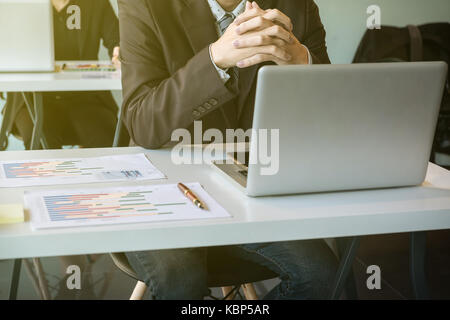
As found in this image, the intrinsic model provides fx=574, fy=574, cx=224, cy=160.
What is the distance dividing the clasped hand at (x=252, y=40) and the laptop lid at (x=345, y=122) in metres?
0.26

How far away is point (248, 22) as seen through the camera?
3.49 ft

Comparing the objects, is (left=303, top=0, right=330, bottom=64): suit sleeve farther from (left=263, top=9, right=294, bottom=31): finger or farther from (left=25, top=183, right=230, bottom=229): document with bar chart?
(left=25, top=183, right=230, bottom=229): document with bar chart

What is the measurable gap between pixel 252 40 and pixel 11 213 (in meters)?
0.53

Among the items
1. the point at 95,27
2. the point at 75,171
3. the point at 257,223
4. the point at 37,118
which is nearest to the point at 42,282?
the point at 37,118

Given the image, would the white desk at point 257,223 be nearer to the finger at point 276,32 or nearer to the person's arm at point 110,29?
the finger at point 276,32

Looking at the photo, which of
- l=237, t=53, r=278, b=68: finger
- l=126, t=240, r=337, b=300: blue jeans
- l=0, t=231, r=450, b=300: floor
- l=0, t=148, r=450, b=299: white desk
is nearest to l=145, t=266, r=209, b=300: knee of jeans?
l=126, t=240, r=337, b=300: blue jeans

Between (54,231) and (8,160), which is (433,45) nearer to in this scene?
(8,160)

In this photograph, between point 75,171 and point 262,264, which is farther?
point 262,264

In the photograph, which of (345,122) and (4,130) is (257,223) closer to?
(345,122)

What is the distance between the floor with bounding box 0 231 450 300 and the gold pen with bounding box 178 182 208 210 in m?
1.14

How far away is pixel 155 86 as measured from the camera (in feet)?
4.44

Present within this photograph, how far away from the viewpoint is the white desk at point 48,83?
216 cm

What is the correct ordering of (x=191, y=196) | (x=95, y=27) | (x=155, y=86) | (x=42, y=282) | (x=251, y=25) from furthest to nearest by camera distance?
(x=95, y=27) < (x=42, y=282) < (x=155, y=86) < (x=251, y=25) < (x=191, y=196)

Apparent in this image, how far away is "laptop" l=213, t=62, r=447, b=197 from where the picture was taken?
85cm
